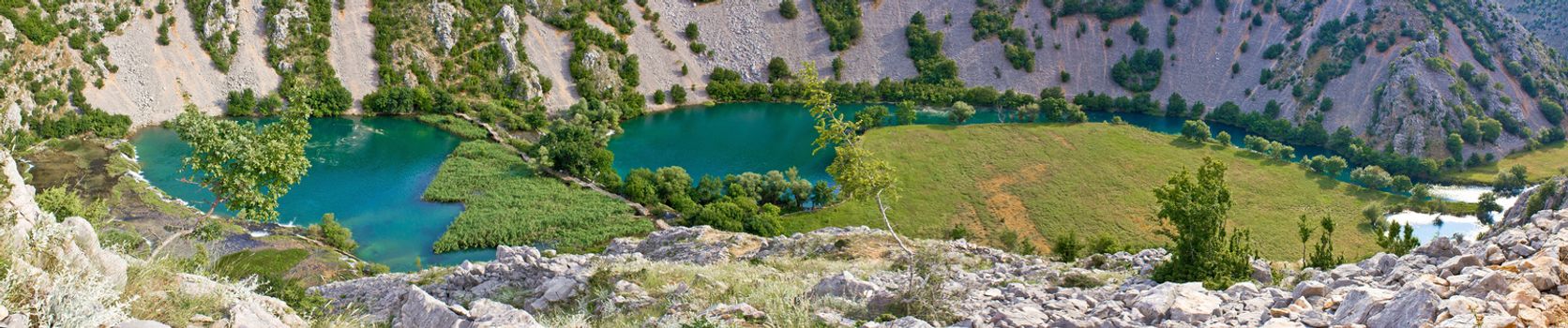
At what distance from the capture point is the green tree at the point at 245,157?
23.4m

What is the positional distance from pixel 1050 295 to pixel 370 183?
56552 millimetres

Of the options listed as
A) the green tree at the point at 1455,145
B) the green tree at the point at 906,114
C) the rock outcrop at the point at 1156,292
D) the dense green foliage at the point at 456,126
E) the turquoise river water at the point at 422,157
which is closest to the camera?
the rock outcrop at the point at 1156,292

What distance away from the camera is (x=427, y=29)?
9050 cm

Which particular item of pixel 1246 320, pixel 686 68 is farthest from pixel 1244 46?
pixel 1246 320

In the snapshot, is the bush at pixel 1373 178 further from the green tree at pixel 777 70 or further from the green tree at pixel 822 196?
the green tree at pixel 777 70

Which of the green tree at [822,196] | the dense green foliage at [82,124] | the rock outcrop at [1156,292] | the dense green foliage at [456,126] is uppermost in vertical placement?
the dense green foliage at [82,124]

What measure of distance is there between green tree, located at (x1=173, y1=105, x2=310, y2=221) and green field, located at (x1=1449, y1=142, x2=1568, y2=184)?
3306 inches

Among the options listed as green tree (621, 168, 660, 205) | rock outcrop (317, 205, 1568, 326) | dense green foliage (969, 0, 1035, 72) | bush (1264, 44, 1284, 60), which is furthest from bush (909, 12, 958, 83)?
rock outcrop (317, 205, 1568, 326)

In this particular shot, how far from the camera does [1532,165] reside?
245 ft

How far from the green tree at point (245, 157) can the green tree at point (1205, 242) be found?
2336cm

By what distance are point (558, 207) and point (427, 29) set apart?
140ft

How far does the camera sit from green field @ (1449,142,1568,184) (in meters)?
72.4

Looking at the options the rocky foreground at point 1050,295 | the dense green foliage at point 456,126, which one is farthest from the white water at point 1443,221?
the dense green foliage at point 456,126

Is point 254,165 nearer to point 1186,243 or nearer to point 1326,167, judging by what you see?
point 1186,243
